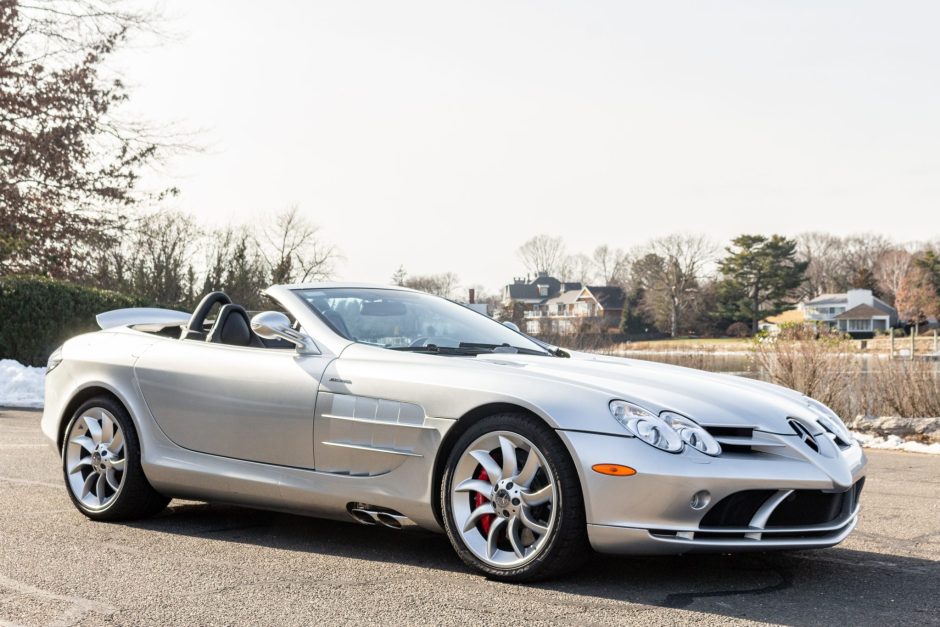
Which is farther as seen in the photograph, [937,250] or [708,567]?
[937,250]

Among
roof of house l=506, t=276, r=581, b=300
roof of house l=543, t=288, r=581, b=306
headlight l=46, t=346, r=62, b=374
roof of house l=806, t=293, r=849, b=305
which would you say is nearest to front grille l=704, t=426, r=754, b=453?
headlight l=46, t=346, r=62, b=374

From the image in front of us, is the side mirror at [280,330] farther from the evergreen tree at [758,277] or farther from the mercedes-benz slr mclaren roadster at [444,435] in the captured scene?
the evergreen tree at [758,277]

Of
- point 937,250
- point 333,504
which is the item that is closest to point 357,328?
point 333,504

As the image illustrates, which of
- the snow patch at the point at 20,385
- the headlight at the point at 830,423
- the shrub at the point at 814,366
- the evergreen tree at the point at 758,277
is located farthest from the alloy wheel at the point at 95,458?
the evergreen tree at the point at 758,277

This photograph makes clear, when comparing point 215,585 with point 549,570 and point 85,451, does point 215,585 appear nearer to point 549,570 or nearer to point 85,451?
point 549,570

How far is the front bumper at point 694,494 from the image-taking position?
13.9ft

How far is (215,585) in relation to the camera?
453 centimetres

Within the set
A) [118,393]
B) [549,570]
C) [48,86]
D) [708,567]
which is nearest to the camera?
[549,570]

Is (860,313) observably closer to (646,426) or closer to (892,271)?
(892,271)

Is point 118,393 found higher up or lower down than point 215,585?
higher up

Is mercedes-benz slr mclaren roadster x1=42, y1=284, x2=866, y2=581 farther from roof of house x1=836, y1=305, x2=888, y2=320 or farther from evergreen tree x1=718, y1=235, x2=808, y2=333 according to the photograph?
roof of house x1=836, y1=305, x2=888, y2=320

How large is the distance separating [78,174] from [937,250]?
107 metres

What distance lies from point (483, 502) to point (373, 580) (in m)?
0.59

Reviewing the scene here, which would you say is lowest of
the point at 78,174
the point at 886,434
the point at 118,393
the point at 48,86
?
the point at 886,434
